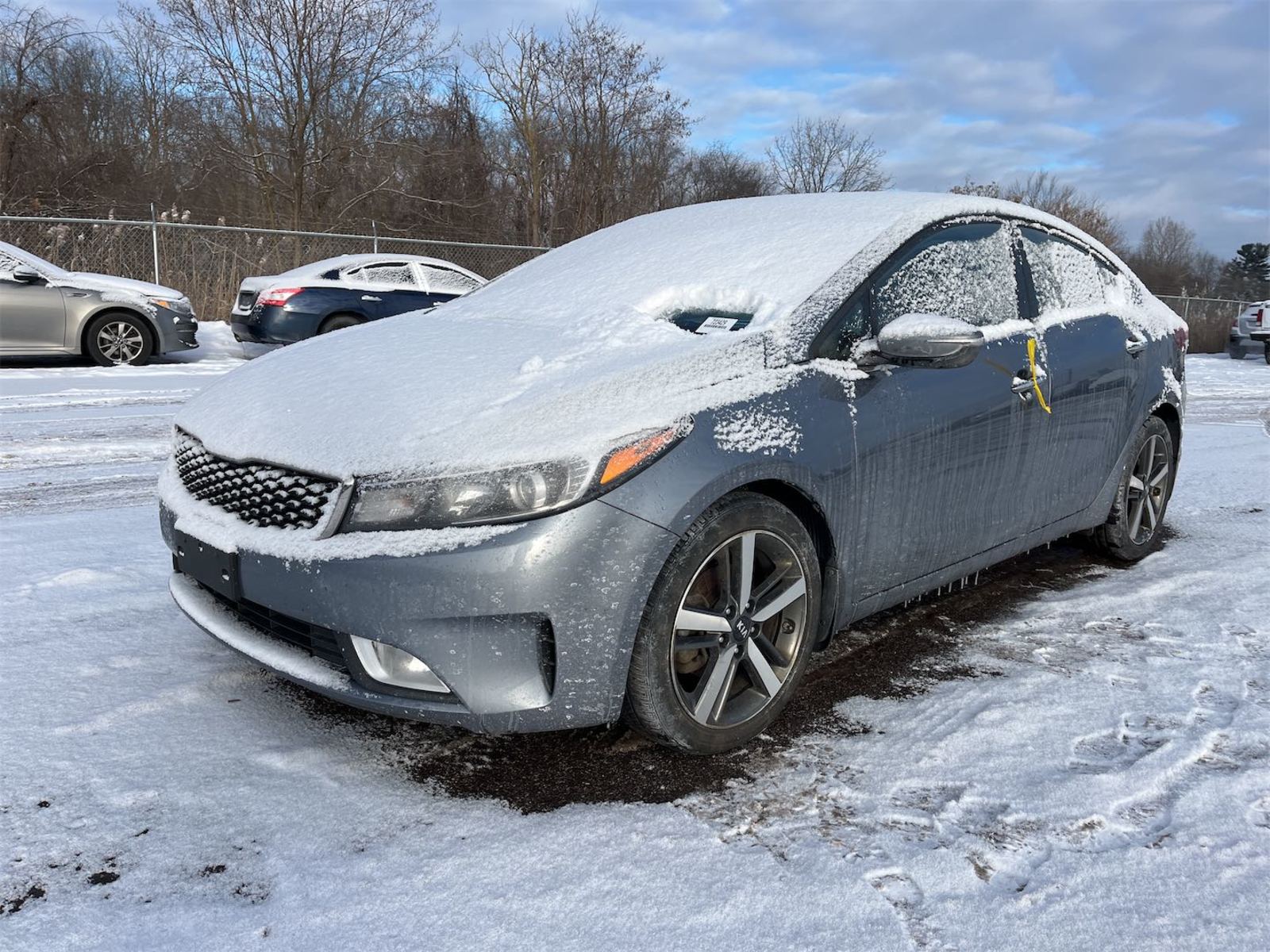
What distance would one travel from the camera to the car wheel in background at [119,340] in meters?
10.8

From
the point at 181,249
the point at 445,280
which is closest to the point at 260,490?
the point at 445,280

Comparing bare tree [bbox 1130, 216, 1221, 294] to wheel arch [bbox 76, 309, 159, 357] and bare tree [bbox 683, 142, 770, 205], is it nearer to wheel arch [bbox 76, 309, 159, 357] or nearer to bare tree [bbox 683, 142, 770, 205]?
bare tree [bbox 683, 142, 770, 205]

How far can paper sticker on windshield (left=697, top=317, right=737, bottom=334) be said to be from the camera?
9.16ft

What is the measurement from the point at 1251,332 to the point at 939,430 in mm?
20026

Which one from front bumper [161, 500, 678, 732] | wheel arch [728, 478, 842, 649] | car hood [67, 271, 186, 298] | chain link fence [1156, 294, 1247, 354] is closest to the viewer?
front bumper [161, 500, 678, 732]

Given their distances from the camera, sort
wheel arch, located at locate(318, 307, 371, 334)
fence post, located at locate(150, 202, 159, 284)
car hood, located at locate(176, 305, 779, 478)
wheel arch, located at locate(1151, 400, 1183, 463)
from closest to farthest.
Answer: car hood, located at locate(176, 305, 779, 478) < wheel arch, located at locate(1151, 400, 1183, 463) < wheel arch, located at locate(318, 307, 371, 334) < fence post, located at locate(150, 202, 159, 284)

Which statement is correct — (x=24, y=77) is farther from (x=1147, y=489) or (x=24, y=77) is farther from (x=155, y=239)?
(x=1147, y=489)

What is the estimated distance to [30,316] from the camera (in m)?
10.3

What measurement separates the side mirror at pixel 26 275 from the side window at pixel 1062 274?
10.3m

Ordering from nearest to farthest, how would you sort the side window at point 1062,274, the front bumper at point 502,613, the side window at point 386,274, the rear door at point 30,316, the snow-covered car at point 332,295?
the front bumper at point 502,613
the side window at point 1062,274
the rear door at point 30,316
the snow-covered car at point 332,295
the side window at point 386,274

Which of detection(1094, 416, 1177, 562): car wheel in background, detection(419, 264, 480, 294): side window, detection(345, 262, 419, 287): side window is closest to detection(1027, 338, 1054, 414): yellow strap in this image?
detection(1094, 416, 1177, 562): car wheel in background

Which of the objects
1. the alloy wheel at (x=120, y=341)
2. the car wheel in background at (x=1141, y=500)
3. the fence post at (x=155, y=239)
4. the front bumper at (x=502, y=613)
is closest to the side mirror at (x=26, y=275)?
the alloy wheel at (x=120, y=341)

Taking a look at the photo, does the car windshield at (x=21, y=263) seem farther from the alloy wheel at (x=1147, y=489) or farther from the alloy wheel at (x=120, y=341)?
the alloy wheel at (x=1147, y=489)

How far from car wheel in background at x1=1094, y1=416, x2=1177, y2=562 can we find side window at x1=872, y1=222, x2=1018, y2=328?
46.4 inches
